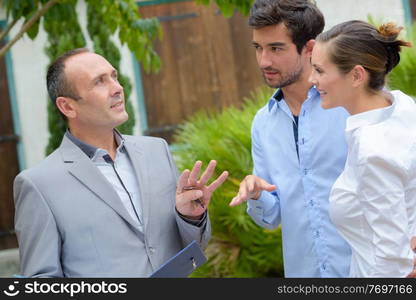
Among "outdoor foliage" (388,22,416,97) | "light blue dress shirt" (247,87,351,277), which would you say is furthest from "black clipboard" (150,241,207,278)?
"outdoor foliage" (388,22,416,97)

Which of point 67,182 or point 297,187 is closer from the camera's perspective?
point 67,182

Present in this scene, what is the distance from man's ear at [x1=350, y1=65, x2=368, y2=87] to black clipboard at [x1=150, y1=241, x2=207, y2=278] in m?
0.76

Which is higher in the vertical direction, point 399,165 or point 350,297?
point 399,165

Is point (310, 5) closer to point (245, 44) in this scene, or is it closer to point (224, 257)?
point (224, 257)

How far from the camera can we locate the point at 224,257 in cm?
544

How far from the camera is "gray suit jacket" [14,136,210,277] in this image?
253 cm

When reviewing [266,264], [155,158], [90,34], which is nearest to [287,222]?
[155,158]

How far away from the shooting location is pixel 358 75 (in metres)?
2.46

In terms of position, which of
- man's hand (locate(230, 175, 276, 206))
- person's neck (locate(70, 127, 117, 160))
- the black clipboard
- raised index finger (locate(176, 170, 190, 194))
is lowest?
the black clipboard

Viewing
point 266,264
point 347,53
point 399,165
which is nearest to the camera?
point 399,165

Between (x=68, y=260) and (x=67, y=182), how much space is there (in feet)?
0.91

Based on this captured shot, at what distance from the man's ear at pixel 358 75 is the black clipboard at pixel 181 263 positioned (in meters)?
0.76

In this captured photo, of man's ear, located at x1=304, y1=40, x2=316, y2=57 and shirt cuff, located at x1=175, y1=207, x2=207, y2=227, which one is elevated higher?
man's ear, located at x1=304, y1=40, x2=316, y2=57

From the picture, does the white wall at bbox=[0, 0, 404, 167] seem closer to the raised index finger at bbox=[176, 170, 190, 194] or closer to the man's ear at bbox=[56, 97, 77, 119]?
the man's ear at bbox=[56, 97, 77, 119]
